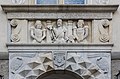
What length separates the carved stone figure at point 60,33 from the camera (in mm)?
13817

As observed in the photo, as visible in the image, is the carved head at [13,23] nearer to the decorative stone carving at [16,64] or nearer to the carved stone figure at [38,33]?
the carved stone figure at [38,33]

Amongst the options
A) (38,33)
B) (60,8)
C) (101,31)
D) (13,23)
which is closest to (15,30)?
(13,23)

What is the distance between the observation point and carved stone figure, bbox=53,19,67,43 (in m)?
13.8

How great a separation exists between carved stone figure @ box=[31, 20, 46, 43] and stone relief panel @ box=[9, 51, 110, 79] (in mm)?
348

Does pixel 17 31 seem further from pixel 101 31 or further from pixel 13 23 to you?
pixel 101 31

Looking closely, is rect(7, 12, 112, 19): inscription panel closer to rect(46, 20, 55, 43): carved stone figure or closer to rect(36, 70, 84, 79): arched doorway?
rect(46, 20, 55, 43): carved stone figure

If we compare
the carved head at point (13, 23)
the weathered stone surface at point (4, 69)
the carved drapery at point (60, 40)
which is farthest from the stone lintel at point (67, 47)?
the carved head at point (13, 23)

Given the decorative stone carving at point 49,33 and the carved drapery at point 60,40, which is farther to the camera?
the decorative stone carving at point 49,33

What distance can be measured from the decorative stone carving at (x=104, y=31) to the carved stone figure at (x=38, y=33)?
1.32 metres

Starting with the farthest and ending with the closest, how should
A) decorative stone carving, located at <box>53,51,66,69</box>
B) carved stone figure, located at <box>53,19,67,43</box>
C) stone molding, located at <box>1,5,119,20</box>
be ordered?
stone molding, located at <box>1,5,119,20</box>, carved stone figure, located at <box>53,19,67,43</box>, decorative stone carving, located at <box>53,51,66,69</box>

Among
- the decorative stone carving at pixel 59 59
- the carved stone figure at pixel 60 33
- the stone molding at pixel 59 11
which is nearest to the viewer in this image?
the decorative stone carving at pixel 59 59

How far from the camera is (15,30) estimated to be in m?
13.9

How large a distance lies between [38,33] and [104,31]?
153 cm

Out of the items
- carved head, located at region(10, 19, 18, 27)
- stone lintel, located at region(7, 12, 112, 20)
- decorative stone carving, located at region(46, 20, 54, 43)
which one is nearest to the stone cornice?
stone lintel, located at region(7, 12, 112, 20)
